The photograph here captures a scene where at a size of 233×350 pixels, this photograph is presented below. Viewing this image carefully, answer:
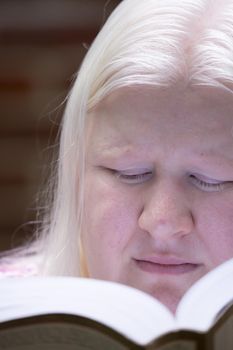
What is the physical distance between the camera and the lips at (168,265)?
97cm

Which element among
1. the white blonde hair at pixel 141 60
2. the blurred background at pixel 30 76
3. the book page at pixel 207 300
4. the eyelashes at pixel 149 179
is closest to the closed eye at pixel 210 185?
the eyelashes at pixel 149 179

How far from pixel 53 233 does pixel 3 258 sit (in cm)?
32

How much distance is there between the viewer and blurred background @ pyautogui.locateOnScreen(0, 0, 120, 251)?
2.84 meters

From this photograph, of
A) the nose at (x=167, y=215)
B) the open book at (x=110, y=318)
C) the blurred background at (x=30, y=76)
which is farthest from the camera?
the blurred background at (x=30, y=76)

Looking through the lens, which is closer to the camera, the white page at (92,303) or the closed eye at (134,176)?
→ the white page at (92,303)

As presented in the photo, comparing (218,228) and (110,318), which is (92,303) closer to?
(110,318)

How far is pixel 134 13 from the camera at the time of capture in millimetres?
1100

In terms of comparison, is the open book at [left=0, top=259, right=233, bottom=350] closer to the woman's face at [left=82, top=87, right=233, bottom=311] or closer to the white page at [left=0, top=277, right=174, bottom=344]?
the white page at [left=0, top=277, right=174, bottom=344]

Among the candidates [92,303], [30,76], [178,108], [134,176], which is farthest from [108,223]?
[30,76]

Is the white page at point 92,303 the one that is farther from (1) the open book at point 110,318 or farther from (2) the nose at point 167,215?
(2) the nose at point 167,215

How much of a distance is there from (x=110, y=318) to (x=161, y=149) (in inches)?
12.3

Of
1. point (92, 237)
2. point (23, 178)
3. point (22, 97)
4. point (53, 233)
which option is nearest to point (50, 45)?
point (22, 97)

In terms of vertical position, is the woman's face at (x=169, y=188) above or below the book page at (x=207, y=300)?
above

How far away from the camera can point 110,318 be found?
70cm
